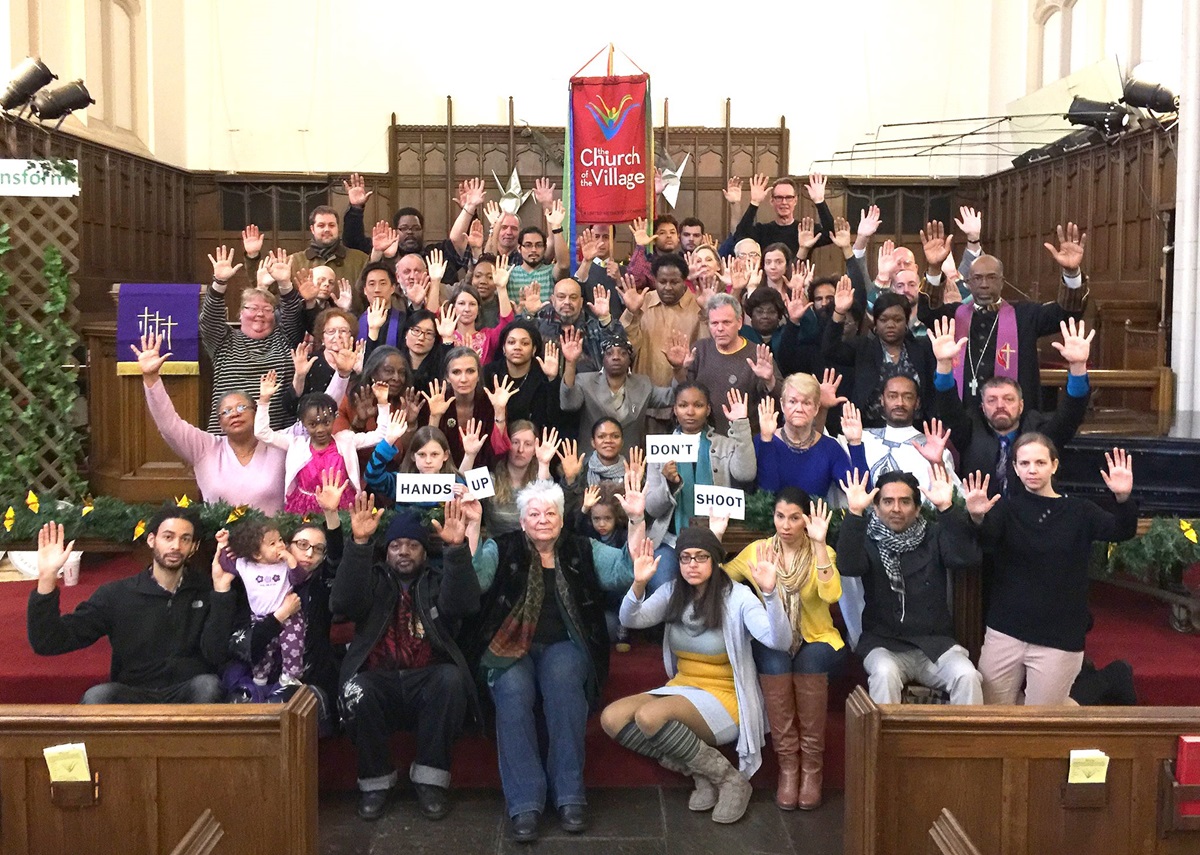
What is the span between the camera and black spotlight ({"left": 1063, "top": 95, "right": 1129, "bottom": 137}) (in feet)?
29.9

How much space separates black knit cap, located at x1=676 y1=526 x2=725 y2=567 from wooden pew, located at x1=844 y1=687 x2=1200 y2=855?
1.07 meters

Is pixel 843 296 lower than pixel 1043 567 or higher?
higher

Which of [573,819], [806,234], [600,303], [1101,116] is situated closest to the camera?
[573,819]

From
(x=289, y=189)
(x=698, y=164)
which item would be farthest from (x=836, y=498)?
(x=289, y=189)

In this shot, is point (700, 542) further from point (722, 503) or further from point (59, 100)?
point (59, 100)

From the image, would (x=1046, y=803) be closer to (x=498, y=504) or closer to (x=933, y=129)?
(x=498, y=504)

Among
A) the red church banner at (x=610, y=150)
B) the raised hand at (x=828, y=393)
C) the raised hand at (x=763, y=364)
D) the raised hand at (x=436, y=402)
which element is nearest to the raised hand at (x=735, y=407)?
the raised hand at (x=763, y=364)

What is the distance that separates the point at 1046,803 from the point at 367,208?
1078 centimetres

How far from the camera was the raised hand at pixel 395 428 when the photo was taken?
454 centimetres

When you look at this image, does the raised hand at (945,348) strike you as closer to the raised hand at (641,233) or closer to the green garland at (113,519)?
the green garland at (113,519)

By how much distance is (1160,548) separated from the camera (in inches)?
173

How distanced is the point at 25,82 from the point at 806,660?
691cm

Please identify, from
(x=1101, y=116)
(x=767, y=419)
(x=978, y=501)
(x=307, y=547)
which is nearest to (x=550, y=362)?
(x=767, y=419)

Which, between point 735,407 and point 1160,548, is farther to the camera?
point 735,407
